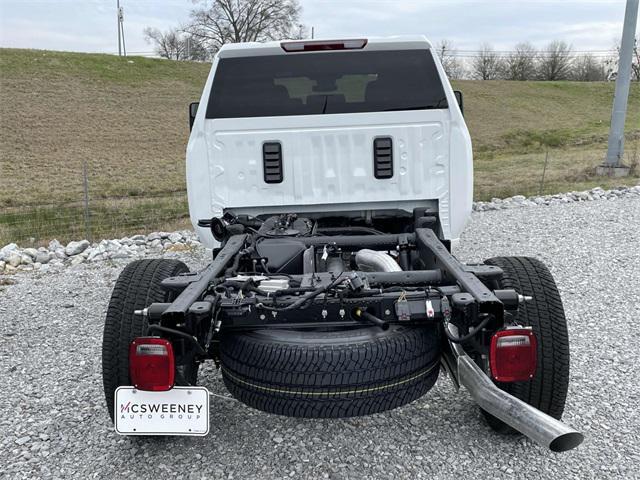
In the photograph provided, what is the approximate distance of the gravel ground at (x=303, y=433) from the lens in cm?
278

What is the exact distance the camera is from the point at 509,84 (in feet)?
161

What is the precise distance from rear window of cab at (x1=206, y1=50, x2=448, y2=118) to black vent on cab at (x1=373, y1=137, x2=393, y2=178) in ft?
0.78

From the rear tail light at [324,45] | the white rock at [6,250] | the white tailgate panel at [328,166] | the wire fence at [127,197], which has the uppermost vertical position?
the rear tail light at [324,45]

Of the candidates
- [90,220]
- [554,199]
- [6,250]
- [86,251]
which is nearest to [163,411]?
[86,251]

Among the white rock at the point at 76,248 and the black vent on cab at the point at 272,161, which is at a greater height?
the black vent on cab at the point at 272,161

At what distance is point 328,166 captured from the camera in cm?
427

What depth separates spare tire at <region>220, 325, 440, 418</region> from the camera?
7.70 feet

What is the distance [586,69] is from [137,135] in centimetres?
5775

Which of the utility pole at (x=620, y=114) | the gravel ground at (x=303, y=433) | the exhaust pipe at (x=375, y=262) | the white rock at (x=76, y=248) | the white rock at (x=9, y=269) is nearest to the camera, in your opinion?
the gravel ground at (x=303, y=433)

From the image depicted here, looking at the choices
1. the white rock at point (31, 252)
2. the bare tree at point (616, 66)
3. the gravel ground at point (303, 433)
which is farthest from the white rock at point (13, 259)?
the bare tree at point (616, 66)

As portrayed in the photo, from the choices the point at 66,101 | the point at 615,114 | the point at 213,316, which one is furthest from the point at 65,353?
the point at 66,101

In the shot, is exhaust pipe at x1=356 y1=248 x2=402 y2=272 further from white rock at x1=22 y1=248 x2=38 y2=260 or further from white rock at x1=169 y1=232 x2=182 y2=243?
white rock at x1=22 y1=248 x2=38 y2=260

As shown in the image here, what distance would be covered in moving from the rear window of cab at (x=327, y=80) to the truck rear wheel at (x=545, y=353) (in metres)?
1.72

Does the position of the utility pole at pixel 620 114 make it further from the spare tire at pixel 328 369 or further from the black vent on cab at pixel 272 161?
the spare tire at pixel 328 369
